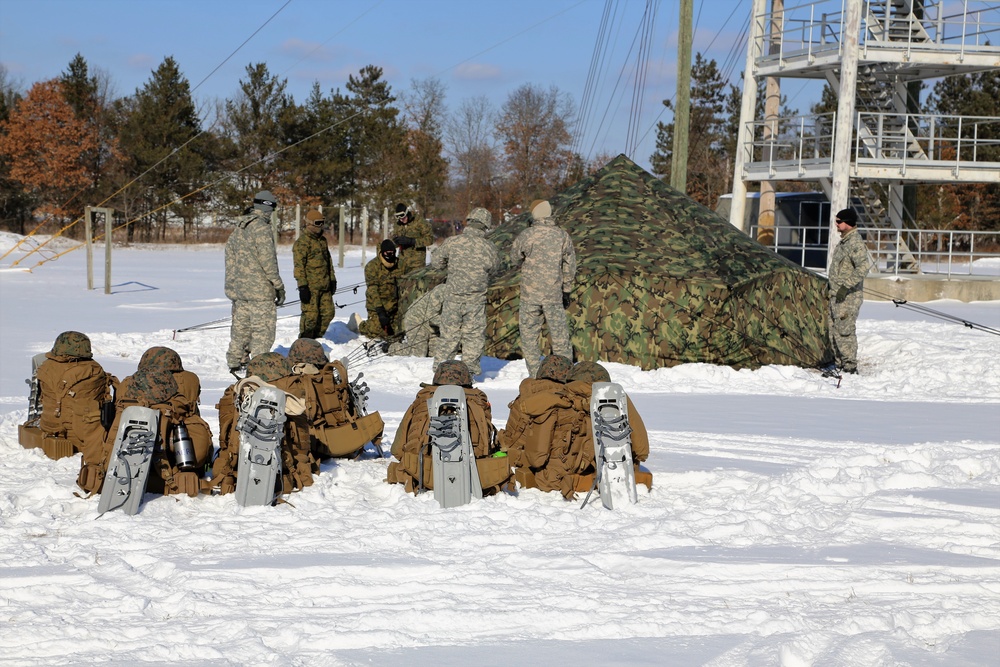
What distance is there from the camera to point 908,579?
18.4 ft

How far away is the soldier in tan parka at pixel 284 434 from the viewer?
7.05 m

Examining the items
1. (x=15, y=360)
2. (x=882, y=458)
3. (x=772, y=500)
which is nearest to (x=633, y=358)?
(x=882, y=458)

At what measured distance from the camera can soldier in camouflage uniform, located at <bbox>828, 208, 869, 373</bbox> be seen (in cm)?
1296

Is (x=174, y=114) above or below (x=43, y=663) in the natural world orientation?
above

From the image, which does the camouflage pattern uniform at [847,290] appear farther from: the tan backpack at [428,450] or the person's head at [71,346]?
the person's head at [71,346]

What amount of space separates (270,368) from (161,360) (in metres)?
0.82

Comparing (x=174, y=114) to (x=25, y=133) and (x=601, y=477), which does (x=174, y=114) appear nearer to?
(x=25, y=133)

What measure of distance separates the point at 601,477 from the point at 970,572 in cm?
221

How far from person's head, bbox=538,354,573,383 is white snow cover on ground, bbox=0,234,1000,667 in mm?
794

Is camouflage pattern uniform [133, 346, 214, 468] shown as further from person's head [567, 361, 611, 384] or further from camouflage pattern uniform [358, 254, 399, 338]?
camouflage pattern uniform [358, 254, 399, 338]

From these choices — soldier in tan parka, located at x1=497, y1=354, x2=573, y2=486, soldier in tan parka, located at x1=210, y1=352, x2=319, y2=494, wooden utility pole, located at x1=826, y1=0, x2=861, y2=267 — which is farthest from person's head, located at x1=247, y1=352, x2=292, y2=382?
wooden utility pole, located at x1=826, y1=0, x2=861, y2=267

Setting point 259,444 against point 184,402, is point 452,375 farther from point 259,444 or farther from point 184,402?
point 184,402

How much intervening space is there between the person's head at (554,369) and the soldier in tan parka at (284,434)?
1649mm

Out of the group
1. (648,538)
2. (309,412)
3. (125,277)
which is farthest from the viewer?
(125,277)
